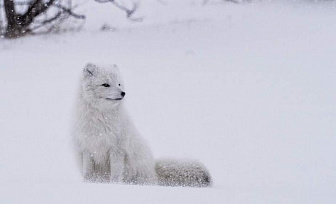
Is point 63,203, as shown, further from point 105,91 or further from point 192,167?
point 192,167

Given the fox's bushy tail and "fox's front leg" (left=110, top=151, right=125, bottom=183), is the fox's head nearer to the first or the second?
"fox's front leg" (left=110, top=151, right=125, bottom=183)

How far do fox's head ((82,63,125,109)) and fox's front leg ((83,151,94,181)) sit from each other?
48 centimetres

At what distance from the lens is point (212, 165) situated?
7668 millimetres

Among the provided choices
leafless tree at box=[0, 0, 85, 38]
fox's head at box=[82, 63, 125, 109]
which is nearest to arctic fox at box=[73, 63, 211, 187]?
fox's head at box=[82, 63, 125, 109]

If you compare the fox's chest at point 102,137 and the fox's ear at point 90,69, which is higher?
the fox's ear at point 90,69

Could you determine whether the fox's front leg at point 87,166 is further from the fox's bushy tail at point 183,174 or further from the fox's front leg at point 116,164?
the fox's bushy tail at point 183,174

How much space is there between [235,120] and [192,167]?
4.45m

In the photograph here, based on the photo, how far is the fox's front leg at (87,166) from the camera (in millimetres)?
5664

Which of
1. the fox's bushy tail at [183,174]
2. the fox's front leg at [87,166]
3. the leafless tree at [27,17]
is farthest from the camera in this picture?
the leafless tree at [27,17]

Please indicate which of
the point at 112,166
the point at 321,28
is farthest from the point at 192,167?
the point at 321,28

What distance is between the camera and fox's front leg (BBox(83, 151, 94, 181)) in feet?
18.6

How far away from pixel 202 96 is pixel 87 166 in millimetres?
6537

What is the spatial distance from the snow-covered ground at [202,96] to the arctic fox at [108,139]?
0.28 meters

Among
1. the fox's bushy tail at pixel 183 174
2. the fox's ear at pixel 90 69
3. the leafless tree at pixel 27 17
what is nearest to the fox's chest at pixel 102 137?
the fox's ear at pixel 90 69
